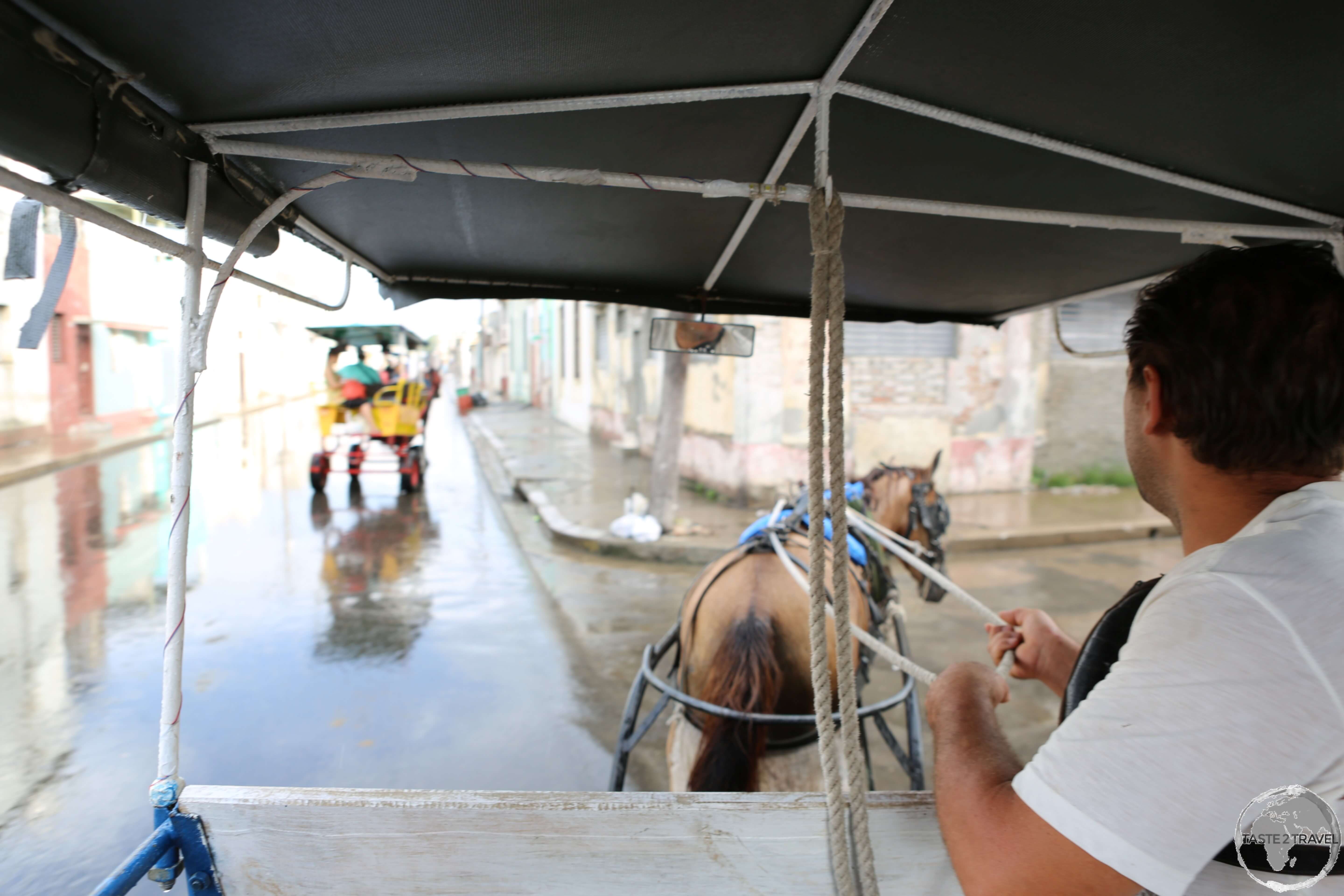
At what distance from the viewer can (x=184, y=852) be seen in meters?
1.41

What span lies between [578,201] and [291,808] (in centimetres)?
179

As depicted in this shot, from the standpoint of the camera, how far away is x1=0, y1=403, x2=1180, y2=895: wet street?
3.64 metres

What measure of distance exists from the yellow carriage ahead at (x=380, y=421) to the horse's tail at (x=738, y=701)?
8.85 metres

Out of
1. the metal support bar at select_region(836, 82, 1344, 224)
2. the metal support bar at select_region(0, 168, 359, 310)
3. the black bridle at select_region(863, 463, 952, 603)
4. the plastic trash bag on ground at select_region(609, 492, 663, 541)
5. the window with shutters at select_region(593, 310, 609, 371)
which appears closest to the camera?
the metal support bar at select_region(0, 168, 359, 310)

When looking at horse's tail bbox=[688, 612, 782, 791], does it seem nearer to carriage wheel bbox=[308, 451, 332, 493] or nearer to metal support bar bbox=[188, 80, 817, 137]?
metal support bar bbox=[188, 80, 817, 137]

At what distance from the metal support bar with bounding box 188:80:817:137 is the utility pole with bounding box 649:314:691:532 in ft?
22.5

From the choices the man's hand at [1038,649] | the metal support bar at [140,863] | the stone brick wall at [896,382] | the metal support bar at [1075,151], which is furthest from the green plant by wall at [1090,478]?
the metal support bar at [140,863]

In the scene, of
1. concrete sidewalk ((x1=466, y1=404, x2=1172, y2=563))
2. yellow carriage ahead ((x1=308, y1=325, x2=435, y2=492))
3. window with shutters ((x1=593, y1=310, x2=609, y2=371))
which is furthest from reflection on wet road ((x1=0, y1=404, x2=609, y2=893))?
window with shutters ((x1=593, y1=310, x2=609, y2=371))

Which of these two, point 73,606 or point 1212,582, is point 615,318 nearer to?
point 73,606

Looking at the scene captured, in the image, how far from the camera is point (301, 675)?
4.83m

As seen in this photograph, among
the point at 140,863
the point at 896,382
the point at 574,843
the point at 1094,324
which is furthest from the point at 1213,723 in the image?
the point at 1094,324

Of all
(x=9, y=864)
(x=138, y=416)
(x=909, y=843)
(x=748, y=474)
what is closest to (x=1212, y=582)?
(x=909, y=843)

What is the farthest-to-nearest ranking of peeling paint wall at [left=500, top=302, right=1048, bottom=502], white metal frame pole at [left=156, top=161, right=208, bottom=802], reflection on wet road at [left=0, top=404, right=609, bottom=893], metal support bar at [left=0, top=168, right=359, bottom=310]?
peeling paint wall at [left=500, top=302, right=1048, bottom=502] → reflection on wet road at [left=0, top=404, right=609, bottom=893] → white metal frame pole at [left=156, top=161, right=208, bottom=802] → metal support bar at [left=0, top=168, right=359, bottom=310]
